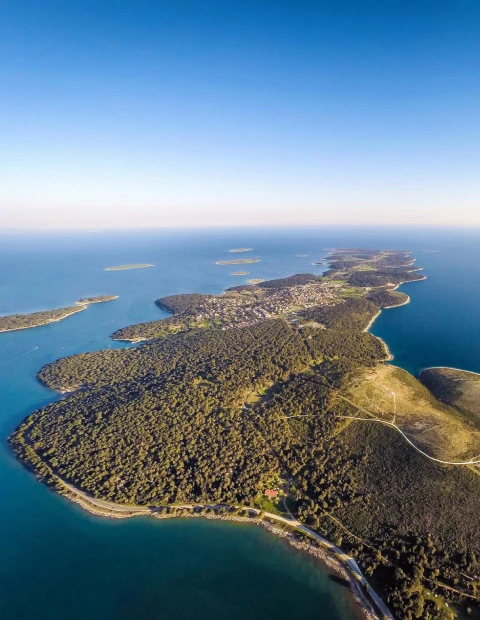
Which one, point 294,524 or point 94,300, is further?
point 94,300

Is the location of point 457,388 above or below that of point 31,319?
below

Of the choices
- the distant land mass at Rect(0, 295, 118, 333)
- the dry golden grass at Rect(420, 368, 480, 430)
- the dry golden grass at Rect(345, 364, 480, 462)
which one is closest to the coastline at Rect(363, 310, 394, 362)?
the dry golden grass at Rect(345, 364, 480, 462)

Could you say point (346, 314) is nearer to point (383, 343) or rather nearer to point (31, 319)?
point (383, 343)

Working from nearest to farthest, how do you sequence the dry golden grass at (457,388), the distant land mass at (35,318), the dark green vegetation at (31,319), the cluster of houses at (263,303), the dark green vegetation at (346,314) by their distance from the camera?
the dry golden grass at (457,388) < the dark green vegetation at (346,314) < the dark green vegetation at (31,319) < the distant land mass at (35,318) < the cluster of houses at (263,303)

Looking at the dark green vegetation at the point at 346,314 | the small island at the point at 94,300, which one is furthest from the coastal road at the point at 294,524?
the small island at the point at 94,300

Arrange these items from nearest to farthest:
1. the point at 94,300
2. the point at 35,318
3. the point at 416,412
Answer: the point at 416,412 < the point at 35,318 < the point at 94,300

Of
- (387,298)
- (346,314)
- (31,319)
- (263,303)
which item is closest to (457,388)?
(346,314)

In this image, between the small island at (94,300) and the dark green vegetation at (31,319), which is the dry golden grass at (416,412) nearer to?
the dark green vegetation at (31,319)
